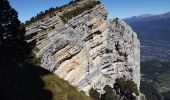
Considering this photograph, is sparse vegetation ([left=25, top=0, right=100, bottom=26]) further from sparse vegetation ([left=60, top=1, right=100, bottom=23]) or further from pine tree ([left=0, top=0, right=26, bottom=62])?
pine tree ([left=0, top=0, right=26, bottom=62])

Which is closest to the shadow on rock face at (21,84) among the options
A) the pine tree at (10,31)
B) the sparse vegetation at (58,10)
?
the pine tree at (10,31)

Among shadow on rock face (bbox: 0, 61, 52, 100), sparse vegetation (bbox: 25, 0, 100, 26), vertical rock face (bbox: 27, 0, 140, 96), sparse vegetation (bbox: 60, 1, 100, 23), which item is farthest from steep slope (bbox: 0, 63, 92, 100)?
sparse vegetation (bbox: 60, 1, 100, 23)

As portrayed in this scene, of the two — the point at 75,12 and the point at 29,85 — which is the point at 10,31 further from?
the point at 75,12

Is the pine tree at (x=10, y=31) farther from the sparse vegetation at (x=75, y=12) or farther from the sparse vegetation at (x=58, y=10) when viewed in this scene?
the sparse vegetation at (x=75, y=12)

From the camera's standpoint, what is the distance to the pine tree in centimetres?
5944

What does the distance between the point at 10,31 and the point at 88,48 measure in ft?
144

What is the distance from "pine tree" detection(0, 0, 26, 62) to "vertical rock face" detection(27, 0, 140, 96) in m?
9.94

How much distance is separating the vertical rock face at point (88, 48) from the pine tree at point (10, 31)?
994cm

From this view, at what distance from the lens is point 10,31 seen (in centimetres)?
6075

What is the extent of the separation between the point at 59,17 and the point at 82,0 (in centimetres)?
2902

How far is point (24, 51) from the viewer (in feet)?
206

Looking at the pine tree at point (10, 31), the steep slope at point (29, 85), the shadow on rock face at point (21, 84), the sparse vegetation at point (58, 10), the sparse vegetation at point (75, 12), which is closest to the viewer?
the shadow on rock face at point (21, 84)

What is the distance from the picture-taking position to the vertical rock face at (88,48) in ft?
267

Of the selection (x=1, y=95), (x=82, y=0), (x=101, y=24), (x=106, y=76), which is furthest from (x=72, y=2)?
(x=1, y=95)
